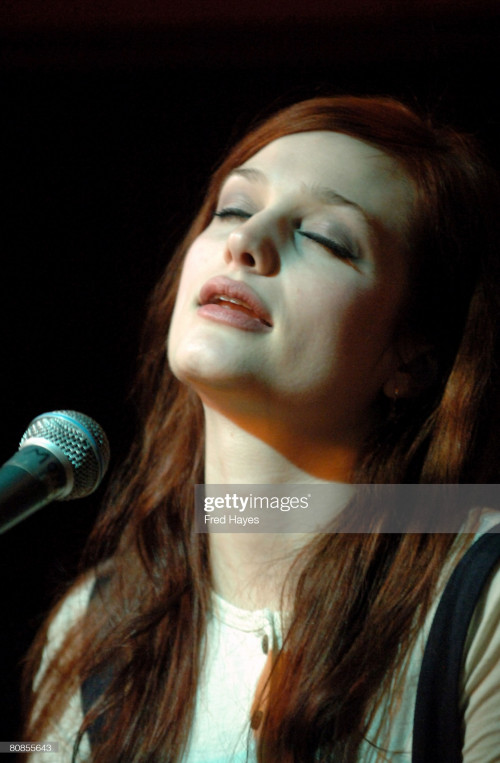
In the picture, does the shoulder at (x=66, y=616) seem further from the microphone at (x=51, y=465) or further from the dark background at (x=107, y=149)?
the microphone at (x=51, y=465)

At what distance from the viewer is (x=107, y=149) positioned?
958 mm

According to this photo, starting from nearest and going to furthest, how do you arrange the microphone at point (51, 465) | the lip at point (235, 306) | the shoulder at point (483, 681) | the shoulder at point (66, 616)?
1. the microphone at point (51, 465)
2. the shoulder at point (483, 681)
3. the lip at point (235, 306)
4. the shoulder at point (66, 616)

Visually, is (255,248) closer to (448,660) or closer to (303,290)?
(303,290)

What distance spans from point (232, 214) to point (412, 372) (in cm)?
27

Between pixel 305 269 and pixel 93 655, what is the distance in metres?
0.52

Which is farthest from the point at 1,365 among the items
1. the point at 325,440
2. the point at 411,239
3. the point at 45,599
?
the point at 411,239

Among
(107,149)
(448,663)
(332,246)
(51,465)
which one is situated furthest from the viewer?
(107,149)

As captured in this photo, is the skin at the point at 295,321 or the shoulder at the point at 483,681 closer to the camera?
the shoulder at the point at 483,681

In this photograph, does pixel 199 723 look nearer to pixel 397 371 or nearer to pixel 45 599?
pixel 45 599

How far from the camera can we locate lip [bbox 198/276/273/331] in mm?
813

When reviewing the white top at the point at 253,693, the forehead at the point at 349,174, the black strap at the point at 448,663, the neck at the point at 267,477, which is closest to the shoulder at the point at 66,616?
the white top at the point at 253,693

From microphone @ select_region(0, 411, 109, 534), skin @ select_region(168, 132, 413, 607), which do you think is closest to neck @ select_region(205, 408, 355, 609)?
skin @ select_region(168, 132, 413, 607)

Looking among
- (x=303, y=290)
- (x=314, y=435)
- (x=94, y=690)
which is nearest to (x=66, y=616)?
(x=94, y=690)

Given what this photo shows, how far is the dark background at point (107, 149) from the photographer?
88cm
